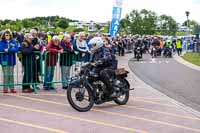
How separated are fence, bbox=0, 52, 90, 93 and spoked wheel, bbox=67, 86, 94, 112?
9.24 ft

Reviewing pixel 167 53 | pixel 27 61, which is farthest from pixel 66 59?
pixel 167 53

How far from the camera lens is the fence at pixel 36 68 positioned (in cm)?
1268

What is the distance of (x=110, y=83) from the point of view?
10.9 meters

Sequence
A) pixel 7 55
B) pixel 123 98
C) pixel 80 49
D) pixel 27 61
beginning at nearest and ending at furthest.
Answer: pixel 123 98 → pixel 7 55 → pixel 27 61 → pixel 80 49

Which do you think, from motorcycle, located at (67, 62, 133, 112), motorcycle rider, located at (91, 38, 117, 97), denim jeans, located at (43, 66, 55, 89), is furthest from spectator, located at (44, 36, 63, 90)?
motorcycle, located at (67, 62, 133, 112)

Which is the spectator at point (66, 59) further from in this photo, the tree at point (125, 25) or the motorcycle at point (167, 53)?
the tree at point (125, 25)

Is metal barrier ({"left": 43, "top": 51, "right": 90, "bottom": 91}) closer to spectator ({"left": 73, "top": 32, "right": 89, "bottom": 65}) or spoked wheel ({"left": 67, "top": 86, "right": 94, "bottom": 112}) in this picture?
spectator ({"left": 73, "top": 32, "right": 89, "bottom": 65})

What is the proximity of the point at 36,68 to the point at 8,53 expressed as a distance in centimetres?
95

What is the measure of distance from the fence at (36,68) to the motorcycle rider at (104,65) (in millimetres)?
2726

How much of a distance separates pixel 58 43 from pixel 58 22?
61176 millimetres

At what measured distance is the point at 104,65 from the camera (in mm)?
10828

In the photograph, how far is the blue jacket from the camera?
12543mm

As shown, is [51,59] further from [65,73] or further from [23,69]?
[23,69]

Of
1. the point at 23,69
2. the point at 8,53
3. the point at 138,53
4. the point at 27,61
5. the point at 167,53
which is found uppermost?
the point at 8,53
